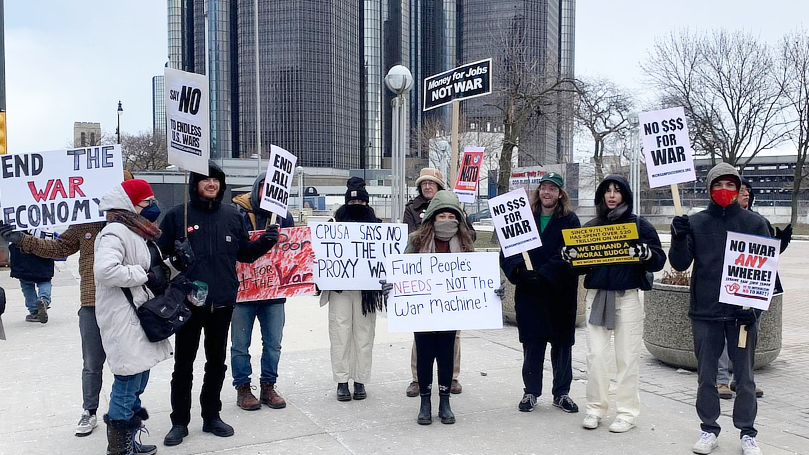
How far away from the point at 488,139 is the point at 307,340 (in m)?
40.3

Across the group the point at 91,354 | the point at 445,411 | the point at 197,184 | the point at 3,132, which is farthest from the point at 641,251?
the point at 3,132

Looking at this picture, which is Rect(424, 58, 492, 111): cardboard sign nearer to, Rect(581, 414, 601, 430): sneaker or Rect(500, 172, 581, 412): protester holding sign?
Rect(500, 172, 581, 412): protester holding sign

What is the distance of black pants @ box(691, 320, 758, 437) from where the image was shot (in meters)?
4.76

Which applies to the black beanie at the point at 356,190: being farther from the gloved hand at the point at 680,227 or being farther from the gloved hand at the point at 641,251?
the gloved hand at the point at 680,227

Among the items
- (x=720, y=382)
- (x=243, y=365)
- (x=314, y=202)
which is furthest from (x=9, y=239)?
(x=314, y=202)

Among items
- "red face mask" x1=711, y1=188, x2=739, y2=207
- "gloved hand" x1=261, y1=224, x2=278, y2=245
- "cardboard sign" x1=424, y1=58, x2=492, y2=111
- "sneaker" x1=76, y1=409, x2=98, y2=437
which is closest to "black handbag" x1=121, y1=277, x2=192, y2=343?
"gloved hand" x1=261, y1=224, x2=278, y2=245

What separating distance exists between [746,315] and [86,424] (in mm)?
4905

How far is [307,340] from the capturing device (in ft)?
28.8

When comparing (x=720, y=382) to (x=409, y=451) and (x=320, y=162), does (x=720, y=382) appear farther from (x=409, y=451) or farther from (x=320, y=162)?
(x=320, y=162)

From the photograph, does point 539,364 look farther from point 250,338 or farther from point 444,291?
point 250,338

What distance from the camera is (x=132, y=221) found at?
14.8 feet

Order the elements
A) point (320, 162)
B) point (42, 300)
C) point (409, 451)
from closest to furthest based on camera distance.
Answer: point (409, 451), point (42, 300), point (320, 162)

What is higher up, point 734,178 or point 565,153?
point 565,153

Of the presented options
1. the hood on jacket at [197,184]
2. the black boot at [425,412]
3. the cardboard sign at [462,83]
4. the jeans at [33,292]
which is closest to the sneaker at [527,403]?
the black boot at [425,412]
